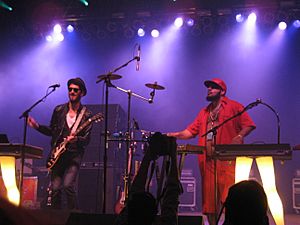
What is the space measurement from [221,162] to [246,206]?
4679 millimetres

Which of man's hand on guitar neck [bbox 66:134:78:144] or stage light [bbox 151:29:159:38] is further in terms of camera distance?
stage light [bbox 151:29:159:38]

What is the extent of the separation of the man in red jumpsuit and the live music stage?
4.15m

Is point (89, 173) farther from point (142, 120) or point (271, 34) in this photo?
point (271, 34)

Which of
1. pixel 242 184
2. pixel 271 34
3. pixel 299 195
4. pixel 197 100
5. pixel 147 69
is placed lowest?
pixel 299 195

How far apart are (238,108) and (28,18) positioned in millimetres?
7786

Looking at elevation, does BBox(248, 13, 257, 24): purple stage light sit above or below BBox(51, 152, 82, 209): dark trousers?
above

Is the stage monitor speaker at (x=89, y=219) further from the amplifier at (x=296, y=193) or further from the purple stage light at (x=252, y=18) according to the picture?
the purple stage light at (x=252, y=18)

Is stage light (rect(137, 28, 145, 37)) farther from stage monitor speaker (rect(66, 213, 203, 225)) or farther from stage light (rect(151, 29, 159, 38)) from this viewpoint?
stage monitor speaker (rect(66, 213, 203, 225))

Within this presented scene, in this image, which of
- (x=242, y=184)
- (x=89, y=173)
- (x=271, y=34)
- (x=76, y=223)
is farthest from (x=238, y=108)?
(x=271, y=34)

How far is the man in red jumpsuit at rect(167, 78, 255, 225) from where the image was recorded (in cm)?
642

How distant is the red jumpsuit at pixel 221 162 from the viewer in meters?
6.43

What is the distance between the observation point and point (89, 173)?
392 inches

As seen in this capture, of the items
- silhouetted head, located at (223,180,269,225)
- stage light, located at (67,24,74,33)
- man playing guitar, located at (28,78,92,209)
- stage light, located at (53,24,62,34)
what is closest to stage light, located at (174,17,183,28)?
stage light, located at (67,24,74,33)

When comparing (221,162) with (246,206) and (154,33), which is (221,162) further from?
(154,33)
